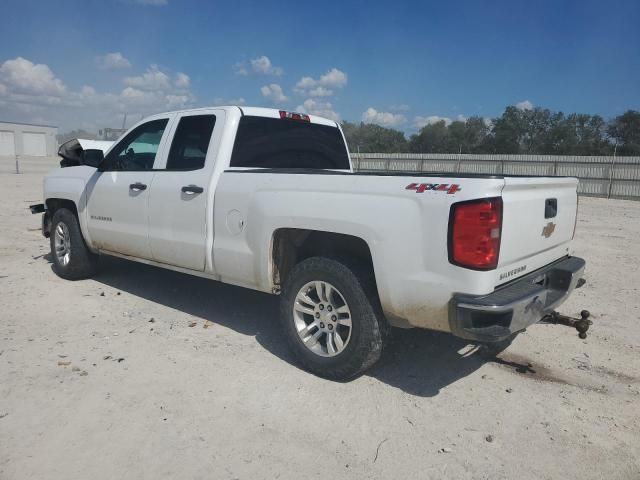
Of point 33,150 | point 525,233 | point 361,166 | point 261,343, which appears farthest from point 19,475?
point 33,150

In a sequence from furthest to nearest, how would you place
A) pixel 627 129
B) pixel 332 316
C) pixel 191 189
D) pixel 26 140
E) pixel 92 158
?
pixel 26 140
pixel 627 129
pixel 92 158
pixel 191 189
pixel 332 316

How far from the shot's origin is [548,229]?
3654 millimetres

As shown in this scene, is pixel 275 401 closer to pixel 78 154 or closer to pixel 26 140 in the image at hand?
pixel 78 154

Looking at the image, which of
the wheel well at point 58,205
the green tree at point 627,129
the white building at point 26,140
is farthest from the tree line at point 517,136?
the white building at point 26,140

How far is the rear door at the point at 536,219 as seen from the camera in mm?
3107

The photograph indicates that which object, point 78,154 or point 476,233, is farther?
point 78,154

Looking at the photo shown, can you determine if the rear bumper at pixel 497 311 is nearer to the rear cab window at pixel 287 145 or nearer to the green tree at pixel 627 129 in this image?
the rear cab window at pixel 287 145

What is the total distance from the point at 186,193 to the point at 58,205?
113 inches

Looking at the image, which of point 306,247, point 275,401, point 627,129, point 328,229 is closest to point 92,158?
point 306,247

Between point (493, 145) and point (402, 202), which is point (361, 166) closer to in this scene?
point (493, 145)

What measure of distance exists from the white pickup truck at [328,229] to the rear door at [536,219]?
1cm

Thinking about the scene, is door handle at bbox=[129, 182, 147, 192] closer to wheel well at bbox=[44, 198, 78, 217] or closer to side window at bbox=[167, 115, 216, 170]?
side window at bbox=[167, 115, 216, 170]

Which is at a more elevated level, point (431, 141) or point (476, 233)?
point (431, 141)

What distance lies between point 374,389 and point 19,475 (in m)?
2.22
